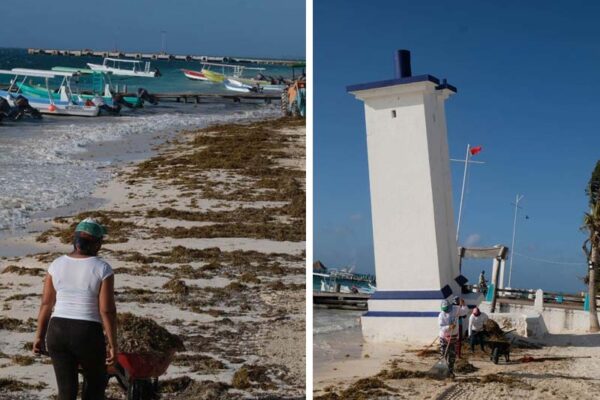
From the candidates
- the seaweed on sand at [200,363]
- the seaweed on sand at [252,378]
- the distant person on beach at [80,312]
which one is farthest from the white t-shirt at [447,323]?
the distant person on beach at [80,312]

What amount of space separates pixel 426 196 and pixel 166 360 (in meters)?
3.16

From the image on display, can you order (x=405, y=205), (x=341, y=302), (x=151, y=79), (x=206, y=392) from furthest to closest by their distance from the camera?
(x=151, y=79) → (x=341, y=302) → (x=405, y=205) → (x=206, y=392)

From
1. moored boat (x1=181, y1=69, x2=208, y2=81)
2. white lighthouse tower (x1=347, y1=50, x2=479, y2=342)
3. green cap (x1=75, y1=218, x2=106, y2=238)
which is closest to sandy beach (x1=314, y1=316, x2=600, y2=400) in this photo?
white lighthouse tower (x1=347, y1=50, x2=479, y2=342)

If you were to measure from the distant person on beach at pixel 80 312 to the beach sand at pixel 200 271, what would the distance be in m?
1.36

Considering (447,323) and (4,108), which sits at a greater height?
(4,108)

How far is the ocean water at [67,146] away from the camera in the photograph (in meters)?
10.9

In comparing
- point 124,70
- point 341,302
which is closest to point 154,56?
point 124,70

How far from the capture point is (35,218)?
379 inches

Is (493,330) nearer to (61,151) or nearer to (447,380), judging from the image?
(447,380)

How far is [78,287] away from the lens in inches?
114

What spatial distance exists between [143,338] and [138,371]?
38 centimetres

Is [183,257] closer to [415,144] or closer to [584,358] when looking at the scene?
[415,144]

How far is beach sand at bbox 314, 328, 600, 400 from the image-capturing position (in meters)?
5.17

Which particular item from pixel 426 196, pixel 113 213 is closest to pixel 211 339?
pixel 426 196
